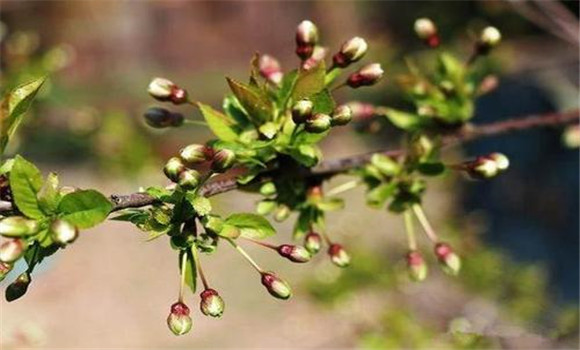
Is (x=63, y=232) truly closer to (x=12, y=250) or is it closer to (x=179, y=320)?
(x=12, y=250)

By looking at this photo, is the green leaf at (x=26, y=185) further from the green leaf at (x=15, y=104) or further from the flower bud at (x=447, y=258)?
the flower bud at (x=447, y=258)

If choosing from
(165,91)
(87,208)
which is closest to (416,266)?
(165,91)

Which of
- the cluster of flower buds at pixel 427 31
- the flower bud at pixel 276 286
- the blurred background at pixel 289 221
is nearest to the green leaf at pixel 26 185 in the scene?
the flower bud at pixel 276 286

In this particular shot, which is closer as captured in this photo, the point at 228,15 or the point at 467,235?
the point at 467,235

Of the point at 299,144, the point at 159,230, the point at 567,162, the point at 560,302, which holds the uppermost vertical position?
the point at 567,162

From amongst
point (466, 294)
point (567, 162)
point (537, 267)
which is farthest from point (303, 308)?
point (567, 162)

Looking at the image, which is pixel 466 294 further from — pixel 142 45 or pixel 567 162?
pixel 142 45

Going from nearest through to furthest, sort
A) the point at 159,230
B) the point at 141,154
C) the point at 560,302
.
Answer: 1. the point at 159,230
2. the point at 560,302
3. the point at 141,154
